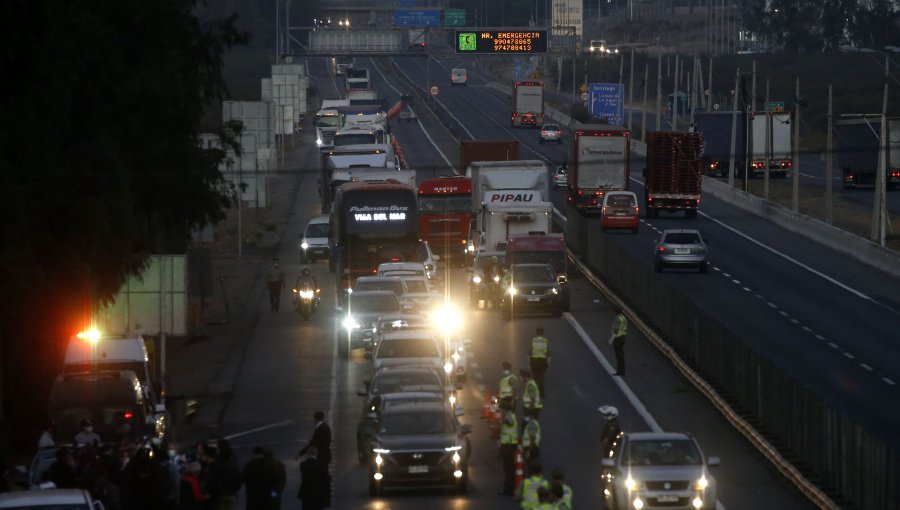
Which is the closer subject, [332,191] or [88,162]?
[88,162]

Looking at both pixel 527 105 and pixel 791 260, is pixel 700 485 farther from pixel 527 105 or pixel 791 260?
pixel 527 105

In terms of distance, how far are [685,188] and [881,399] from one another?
36.9 m

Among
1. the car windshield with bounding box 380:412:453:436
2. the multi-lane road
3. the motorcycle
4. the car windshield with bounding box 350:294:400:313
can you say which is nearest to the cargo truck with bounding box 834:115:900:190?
the multi-lane road

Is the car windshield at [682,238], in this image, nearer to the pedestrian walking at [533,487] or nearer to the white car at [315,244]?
the white car at [315,244]

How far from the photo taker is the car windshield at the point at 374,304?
39656 mm

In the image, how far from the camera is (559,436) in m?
29.8

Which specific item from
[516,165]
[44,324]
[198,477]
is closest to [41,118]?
[44,324]

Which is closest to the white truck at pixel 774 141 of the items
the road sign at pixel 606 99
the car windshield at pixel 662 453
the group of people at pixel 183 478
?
the road sign at pixel 606 99

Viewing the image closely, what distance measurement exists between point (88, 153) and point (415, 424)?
31.1ft

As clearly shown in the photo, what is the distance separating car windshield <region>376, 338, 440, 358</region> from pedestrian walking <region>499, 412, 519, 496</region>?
810 centimetres

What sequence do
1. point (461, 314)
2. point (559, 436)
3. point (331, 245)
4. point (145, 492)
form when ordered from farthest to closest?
point (331, 245) → point (461, 314) → point (559, 436) → point (145, 492)

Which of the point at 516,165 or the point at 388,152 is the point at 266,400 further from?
the point at 388,152

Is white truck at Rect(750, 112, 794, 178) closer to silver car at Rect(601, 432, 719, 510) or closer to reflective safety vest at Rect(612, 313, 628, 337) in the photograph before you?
reflective safety vest at Rect(612, 313, 628, 337)

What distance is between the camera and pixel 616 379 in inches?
1422
